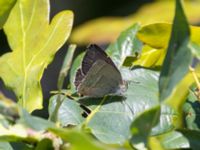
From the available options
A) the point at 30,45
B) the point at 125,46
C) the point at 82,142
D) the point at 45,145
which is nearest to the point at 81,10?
the point at 125,46

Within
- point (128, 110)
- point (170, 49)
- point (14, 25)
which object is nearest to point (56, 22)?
point (14, 25)

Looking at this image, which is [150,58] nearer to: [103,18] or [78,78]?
[78,78]

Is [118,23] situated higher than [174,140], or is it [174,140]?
[174,140]

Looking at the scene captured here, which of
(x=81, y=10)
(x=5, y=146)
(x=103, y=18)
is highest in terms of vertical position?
(x=5, y=146)

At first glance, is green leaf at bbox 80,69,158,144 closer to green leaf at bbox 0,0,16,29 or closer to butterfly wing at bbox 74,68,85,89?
butterfly wing at bbox 74,68,85,89

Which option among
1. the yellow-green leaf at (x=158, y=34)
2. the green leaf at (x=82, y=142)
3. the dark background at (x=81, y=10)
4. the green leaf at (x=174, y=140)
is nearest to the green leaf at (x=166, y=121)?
the green leaf at (x=174, y=140)

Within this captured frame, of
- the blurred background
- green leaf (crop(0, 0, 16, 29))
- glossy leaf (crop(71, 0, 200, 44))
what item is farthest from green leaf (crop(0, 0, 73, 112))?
glossy leaf (crop(71, 0, 200, 44))

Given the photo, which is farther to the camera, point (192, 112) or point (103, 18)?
point (103, 18)
